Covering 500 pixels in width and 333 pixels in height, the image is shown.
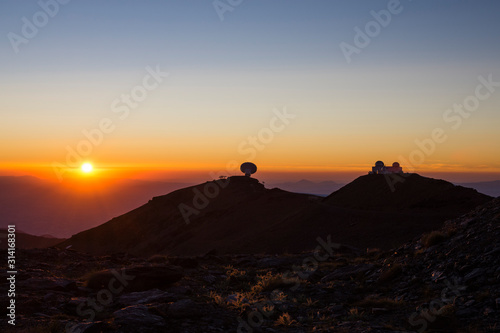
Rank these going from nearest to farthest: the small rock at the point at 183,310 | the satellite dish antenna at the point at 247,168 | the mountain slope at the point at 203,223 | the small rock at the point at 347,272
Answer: the small rock at the point at 183,310, the small rock at the point at 347,272, the mountain slope at the point at 203,223, the satellite dish antenna at the point at 247,168

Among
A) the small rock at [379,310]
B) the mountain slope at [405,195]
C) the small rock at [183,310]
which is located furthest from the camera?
the mountain slope at [405,195]

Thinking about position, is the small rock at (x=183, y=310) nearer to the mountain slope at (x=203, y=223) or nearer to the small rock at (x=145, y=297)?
the small rock at (x=145, y=297)

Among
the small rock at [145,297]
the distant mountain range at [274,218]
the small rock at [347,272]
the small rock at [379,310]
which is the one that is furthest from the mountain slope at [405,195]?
the small rock at [145,297]

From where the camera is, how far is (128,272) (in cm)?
1625

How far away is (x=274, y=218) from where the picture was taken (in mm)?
56344

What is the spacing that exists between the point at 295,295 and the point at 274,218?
1608 inches

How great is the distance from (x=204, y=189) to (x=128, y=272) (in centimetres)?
7259

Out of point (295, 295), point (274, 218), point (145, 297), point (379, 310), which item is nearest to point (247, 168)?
point (274, 218)

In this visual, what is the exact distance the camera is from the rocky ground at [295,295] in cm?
1108

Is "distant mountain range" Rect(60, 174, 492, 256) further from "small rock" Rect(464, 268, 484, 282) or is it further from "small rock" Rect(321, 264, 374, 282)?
"small rock" Rect(464, 268, 484, 282)

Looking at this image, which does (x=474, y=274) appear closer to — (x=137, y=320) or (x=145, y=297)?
(x=137, y=320)

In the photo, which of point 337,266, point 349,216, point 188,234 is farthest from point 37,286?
point 188,234

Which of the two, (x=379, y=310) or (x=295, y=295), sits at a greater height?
(x=295, y=295)

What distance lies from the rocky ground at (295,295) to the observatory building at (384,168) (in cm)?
5566
